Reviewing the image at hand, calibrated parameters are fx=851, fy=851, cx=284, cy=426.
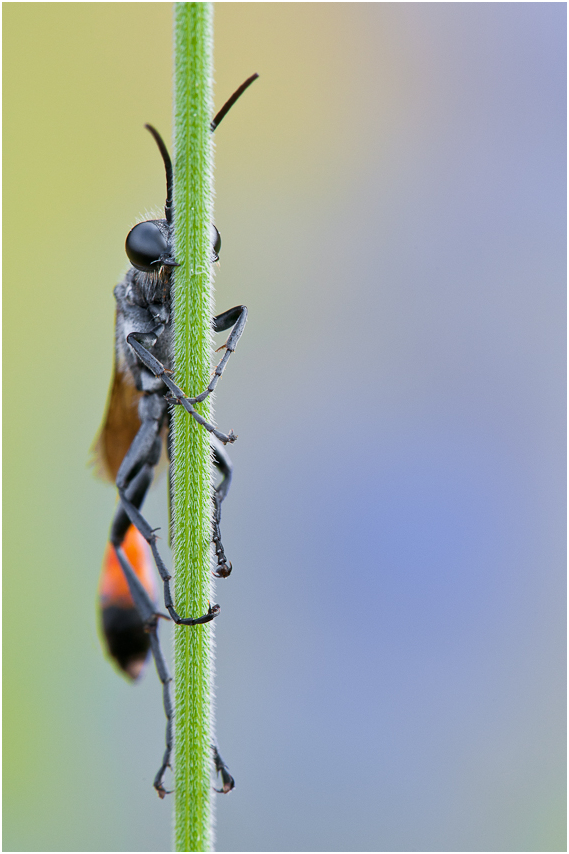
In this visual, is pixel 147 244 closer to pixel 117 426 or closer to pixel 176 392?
pixel 176 392

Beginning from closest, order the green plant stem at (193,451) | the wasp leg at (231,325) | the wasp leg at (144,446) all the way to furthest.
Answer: the green plant stem at (193,451), the wasp leg at (231,325), the wasp leg at (144,446)

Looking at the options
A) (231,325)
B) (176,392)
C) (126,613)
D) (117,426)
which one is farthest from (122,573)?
(176,392)

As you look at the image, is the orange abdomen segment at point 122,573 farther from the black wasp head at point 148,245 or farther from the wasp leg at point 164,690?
the black wasp head at point 148,245

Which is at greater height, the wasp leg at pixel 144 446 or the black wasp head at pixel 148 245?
the black wasp head at pixel 148 245

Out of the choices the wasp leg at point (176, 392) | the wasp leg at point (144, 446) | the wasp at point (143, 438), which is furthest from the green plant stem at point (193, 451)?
the wasp leg at point (144, 446)

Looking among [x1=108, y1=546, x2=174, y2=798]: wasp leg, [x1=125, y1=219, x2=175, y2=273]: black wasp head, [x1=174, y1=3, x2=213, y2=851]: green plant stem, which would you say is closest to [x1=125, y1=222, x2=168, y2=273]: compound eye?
[x1=125, y1=219, x2=175, y2=273]: black wasp head

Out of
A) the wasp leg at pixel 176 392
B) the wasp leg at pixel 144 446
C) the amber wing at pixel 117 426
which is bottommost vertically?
the wasp leg at pixel 176 392
